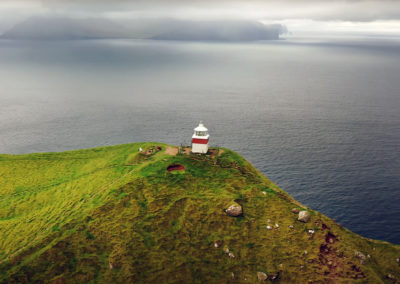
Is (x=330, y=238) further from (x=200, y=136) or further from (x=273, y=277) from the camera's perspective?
(x=200, y=136)

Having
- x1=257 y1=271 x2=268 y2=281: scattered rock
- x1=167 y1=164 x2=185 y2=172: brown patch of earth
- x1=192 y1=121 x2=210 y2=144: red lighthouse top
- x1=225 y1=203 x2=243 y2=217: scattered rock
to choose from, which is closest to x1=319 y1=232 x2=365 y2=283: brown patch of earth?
x1=257 y1=271 x2=268 y2=281: scattered rock

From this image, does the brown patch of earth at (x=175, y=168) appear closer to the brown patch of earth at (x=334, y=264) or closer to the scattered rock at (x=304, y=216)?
the scattered rock at (x=304, y=216)

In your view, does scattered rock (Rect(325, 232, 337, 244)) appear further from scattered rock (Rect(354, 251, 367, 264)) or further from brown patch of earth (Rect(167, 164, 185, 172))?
brown patch of earth (Rect(167, 164, 185, 172))

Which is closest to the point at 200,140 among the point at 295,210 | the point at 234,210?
the point at 234,210

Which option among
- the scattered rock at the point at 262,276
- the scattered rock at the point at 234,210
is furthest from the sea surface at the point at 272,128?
the scattered rock at the point at 262,276

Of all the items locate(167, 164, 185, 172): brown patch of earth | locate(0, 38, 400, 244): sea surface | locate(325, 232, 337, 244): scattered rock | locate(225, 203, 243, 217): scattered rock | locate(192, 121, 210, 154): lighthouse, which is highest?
locate(192, 121, 210, 154): lighthouse
